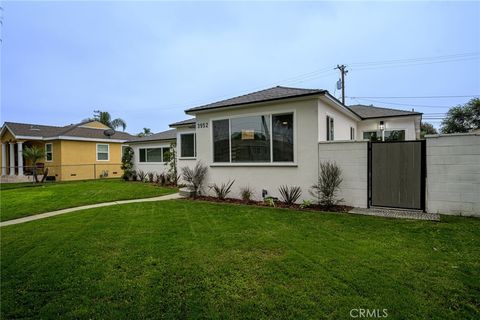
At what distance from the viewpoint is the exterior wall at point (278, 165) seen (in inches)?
319

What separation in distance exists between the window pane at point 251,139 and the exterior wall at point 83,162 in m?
17.7

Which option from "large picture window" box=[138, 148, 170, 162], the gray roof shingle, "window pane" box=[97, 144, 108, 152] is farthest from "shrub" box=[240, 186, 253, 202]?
"window pane" box=[97, 144, 108, 152]

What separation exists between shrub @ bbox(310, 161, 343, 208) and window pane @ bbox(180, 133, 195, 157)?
26.7 ft

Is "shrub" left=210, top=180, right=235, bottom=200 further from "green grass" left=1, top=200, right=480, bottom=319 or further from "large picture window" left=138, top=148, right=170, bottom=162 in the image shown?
"large picture window" left=138, top=148, right=170, bottom=162

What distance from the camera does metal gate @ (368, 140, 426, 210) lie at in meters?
6.78

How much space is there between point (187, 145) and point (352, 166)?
31.0 ft

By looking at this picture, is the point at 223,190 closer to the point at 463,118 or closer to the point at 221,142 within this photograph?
the point at 221,142

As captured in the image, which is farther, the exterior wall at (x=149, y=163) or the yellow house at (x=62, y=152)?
the yellow house at (x=62, y=152)

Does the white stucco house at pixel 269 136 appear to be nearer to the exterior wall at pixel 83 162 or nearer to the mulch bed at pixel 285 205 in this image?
the mulch bed at pixel 285 205

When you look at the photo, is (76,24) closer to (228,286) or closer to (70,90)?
(228,286)

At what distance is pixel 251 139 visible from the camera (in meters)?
9.25

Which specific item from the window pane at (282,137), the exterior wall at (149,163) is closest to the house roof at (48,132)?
the exterior wall at (149,163)

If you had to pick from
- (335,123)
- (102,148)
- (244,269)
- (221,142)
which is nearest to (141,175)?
(102,148)

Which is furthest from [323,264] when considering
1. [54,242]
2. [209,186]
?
[209,186]
